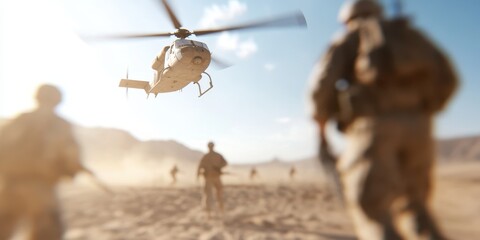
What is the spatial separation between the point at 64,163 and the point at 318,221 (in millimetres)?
5133

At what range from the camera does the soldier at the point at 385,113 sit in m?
1.73

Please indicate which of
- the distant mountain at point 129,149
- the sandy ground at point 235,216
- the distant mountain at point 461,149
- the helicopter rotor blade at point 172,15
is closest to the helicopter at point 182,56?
the helicopter rotor blade at point 172,15

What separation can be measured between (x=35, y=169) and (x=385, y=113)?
8.82ft

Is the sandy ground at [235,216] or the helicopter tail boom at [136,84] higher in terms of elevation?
the helicopter tail boom at [136,84]

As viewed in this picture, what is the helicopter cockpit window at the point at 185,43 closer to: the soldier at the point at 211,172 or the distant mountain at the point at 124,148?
the soldier at the point at 211,172

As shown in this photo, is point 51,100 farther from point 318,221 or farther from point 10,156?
point 318,221

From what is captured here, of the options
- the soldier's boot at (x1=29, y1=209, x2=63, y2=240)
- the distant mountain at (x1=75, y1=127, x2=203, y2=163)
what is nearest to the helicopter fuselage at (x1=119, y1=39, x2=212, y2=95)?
the soldier's boot at (x1=29, y1=209, x2=63, y2=240)

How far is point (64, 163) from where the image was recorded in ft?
9.11

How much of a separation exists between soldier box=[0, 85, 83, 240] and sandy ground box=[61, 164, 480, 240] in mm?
2472

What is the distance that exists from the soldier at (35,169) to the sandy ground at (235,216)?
8.11 ft

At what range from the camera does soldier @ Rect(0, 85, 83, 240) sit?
260cm

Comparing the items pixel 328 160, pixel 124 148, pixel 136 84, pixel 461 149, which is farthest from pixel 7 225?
pixel 124 148

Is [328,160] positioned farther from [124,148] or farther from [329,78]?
[124,148]

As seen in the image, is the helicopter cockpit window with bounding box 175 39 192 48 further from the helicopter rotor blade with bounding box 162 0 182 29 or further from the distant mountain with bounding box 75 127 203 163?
the distant mountain with bounding box 75 127 203 163
